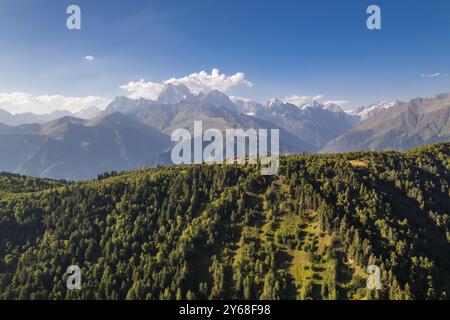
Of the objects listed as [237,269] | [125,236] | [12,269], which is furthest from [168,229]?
[12,269]

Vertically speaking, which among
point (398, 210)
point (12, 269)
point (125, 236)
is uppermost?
point (398, 210)

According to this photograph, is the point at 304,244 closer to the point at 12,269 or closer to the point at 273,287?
the point at 273,287

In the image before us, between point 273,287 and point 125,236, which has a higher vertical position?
point 125,236

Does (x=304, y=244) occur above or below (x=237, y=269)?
above

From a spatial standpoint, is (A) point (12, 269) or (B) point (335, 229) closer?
(B) point (335, 229)
